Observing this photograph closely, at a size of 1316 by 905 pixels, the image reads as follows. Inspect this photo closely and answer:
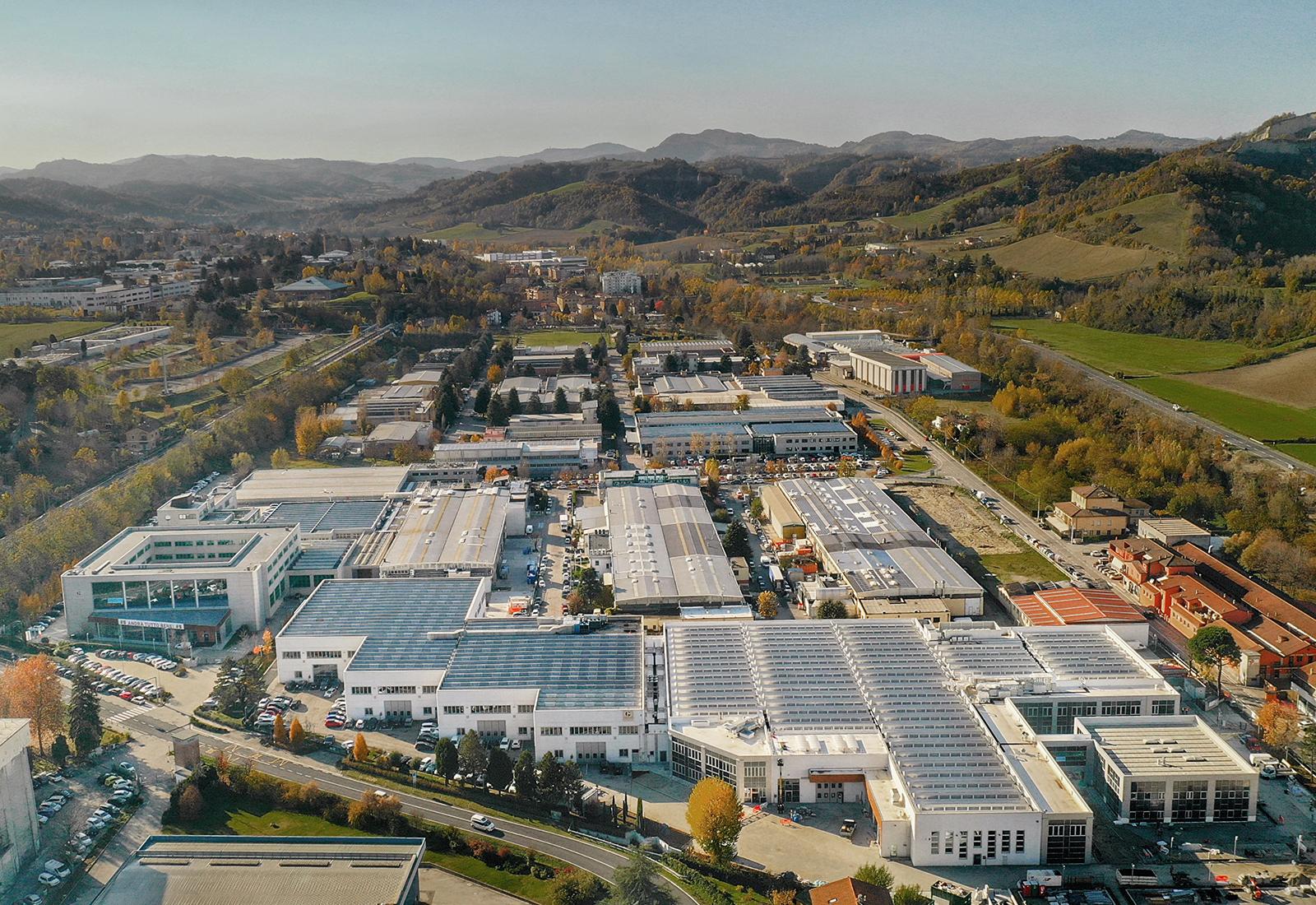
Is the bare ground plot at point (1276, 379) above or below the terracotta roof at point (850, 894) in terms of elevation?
above

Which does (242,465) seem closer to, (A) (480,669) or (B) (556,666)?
(A) (480,669)

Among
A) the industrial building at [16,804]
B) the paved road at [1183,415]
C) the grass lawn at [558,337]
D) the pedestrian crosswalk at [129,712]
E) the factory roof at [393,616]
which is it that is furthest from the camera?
the grass lawn at [558,337]

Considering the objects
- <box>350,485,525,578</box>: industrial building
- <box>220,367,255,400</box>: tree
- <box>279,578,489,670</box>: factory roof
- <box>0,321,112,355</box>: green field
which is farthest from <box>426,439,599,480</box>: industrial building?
<box>0,321,112,355</box>: green field

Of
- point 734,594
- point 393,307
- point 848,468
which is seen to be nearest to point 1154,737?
point 734,594

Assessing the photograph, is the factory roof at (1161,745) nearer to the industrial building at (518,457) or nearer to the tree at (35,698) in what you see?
the tree at (35,698)

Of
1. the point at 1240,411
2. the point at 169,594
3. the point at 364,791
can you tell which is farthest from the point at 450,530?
the point at 1240,411

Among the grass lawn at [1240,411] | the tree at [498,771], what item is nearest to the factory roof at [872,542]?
the tree at [498,771]
